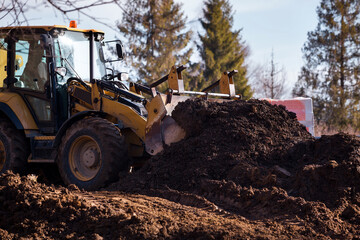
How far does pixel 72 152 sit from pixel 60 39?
209 centimetres

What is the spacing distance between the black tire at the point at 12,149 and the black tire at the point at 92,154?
3.34 feet

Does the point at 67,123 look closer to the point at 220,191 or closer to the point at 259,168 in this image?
the point at 220,191

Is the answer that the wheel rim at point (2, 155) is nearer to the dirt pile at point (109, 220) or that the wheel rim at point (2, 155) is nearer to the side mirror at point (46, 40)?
the side mirror at point (46, 40)

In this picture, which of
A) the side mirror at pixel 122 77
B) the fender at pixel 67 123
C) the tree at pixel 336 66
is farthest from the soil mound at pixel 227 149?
the tree at pixel 336 66

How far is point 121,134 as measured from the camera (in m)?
6.98

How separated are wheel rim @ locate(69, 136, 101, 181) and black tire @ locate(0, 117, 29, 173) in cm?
130

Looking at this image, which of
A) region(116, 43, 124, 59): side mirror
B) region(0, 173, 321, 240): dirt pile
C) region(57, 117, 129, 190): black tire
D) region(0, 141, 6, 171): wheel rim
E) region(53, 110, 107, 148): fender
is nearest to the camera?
region(0, 173, 321, 240): dirt pile

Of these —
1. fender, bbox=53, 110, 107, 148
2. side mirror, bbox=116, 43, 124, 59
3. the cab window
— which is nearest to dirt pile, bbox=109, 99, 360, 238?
fender, bbox=53, 110, 107, 148

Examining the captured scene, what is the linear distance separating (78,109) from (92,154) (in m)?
1.26

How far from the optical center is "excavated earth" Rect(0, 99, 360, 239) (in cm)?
438

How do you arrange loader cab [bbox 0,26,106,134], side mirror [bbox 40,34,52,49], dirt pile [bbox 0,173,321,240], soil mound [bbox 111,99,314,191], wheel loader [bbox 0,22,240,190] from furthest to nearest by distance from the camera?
1. loader cab [bbox 0,26,106,134]
2. side mirror [bbox 40,34,52,49]
3. wheel loader [bbox 0,22,240,190]
4. soil mound [bbox 111,99,314,191]
5. dirt pile [bbox 0,173,321,240]

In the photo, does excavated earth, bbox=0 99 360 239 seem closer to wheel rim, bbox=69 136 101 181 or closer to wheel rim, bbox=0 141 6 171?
wheel rim, bbox=69 136 101 181

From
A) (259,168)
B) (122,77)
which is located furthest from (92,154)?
(259,168)

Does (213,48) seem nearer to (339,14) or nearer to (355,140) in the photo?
(339,14)
